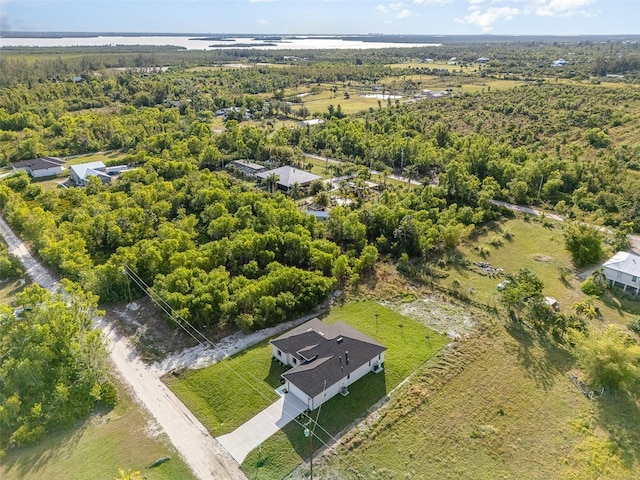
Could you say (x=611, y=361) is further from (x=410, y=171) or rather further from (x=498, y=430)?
(x=410, y=171)

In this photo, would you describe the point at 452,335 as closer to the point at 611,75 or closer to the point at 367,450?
the point at 367,450

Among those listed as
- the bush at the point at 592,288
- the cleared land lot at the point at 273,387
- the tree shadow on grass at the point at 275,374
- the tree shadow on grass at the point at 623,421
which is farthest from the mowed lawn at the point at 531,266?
the tree shadow on grass at the point at 275,374

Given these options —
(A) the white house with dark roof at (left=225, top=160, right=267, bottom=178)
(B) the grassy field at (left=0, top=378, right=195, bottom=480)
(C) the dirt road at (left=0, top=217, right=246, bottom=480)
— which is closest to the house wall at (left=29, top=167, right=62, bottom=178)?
(A) the white house with dark roof at (left=225, top=160, right=267, bottom=178)

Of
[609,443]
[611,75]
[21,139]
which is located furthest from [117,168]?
[611,75]

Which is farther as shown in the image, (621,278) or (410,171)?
(410,171)

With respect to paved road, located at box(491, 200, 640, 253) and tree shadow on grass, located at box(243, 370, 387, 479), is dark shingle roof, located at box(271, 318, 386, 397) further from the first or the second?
paved road, located at box(491, 200, 640, 253)

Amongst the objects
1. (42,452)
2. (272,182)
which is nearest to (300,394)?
(42,452)
